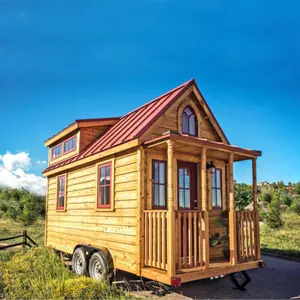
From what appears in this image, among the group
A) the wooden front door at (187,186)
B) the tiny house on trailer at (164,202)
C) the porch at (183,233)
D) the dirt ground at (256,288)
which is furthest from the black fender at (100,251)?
the wooden front door at (187,186)

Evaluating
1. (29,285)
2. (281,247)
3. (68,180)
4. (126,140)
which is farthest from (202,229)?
(281,247)

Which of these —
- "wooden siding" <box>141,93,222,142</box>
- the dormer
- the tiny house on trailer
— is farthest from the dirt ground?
the dormer

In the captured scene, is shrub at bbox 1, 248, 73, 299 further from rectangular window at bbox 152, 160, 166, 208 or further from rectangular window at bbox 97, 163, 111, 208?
rectangular window at bbox 152, 160, 166, 208

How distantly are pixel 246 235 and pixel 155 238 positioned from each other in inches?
101

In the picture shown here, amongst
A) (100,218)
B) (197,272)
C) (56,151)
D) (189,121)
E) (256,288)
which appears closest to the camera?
(197,272)

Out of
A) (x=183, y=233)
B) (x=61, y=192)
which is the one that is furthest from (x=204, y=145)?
(x=61, y=192)

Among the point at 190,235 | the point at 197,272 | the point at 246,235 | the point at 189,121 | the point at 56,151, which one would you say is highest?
the point at 189,121

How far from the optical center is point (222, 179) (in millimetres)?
9062

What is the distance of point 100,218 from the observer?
28.4 ft

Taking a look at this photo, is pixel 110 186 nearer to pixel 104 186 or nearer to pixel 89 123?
pixel 104 186

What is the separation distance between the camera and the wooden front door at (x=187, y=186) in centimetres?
808

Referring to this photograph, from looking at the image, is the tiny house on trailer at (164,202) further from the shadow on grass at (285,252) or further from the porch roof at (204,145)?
the shadow on grass at (285,252)

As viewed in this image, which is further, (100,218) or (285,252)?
(285,252)

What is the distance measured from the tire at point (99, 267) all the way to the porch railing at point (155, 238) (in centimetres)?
137
